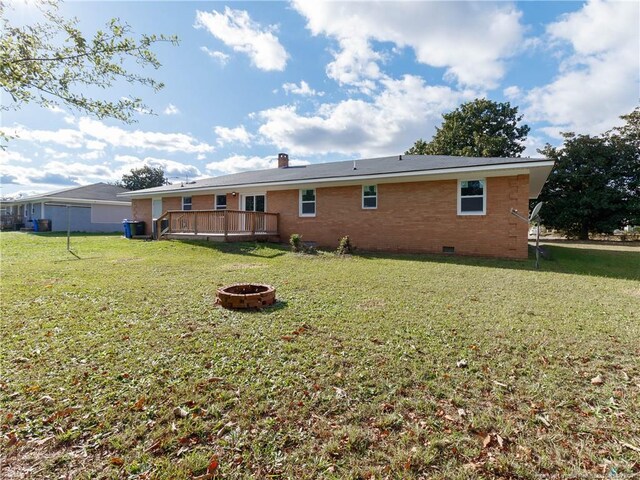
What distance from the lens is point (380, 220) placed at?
1380 centimetres

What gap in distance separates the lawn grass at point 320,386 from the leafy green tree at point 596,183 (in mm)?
26060

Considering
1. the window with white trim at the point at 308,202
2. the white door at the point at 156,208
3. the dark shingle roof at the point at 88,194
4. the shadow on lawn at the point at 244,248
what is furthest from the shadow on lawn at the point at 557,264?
the dark shingle roof at the point at 88,194

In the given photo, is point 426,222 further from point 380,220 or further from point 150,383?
point 150,383

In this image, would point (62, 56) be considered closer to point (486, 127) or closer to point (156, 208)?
point (156, 208)

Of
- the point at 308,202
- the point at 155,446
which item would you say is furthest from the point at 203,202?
the point at 155,446

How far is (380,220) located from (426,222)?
1936 millimetres

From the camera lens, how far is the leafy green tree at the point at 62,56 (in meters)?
3.97

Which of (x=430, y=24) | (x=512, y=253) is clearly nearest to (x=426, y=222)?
(x=512, y=253)

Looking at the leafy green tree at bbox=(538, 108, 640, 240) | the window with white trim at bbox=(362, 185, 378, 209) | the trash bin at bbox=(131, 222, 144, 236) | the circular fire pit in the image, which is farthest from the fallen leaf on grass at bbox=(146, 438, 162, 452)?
the leafy green tree at bbox=(538, 108, 640, 240)

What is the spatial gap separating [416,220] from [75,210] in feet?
92.1

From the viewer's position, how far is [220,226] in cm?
1463

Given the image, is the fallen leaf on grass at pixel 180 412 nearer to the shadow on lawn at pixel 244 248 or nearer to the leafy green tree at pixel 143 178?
the shadow on lawn at pixel 244 248

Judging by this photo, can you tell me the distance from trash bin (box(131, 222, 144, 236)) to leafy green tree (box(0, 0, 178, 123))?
16.8 metres

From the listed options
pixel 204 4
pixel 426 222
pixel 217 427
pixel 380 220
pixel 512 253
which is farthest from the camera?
pixel 380 220
